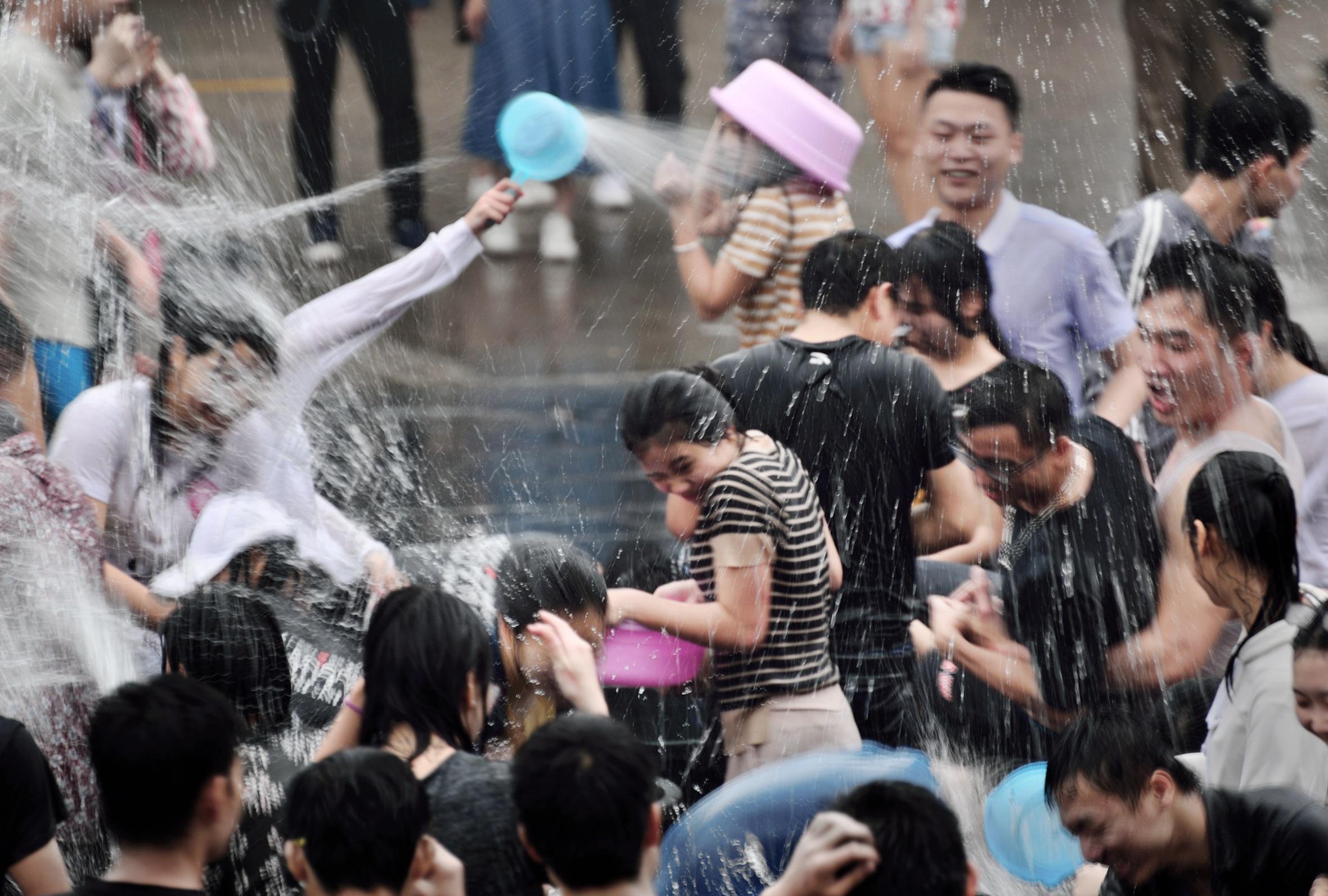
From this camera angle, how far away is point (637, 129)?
8711 mm

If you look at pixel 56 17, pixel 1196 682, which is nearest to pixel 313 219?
pixel 56 17

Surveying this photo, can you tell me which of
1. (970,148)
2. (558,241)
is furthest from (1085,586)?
(558,241)

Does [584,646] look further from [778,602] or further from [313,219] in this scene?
[313,219]

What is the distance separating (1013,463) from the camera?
12.0 feet

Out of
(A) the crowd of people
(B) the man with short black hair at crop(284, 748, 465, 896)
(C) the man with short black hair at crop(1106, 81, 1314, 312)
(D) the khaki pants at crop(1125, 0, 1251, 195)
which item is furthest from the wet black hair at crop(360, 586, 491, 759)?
(D) the khaki pants at crop(1125, 0, 1251, 195)

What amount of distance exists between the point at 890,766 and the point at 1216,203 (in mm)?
2578

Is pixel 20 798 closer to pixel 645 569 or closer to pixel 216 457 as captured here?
pixel 216 457

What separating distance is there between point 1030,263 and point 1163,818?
91.3 inches

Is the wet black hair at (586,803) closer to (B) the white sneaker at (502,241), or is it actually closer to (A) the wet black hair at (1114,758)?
(A) the wet black hair at (1114,758)

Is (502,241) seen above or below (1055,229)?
below

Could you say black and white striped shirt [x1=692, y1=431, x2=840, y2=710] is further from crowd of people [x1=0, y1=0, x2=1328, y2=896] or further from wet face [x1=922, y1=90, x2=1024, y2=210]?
wet face [x1=922, y1=90, x2=1024, y2=210]

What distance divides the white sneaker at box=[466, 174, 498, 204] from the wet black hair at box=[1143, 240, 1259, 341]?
450 centimetres

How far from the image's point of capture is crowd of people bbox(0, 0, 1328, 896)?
8.47 feet

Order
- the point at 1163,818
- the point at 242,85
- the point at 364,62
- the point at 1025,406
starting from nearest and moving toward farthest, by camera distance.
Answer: the point at 1163,818 → the point at 1025,406 → the point at 364,62 → the point at 242,85
